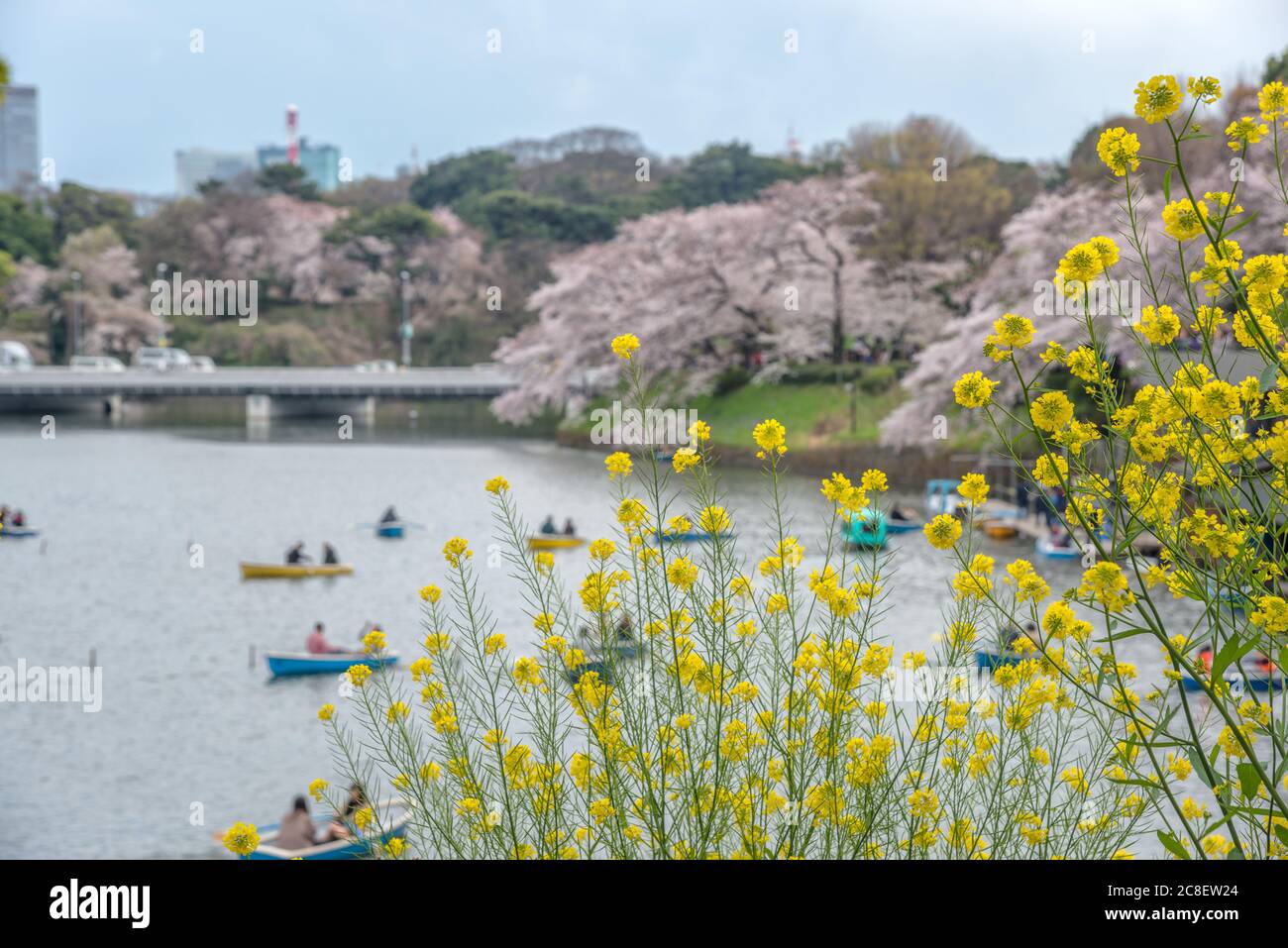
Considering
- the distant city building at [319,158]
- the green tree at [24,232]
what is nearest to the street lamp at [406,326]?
the green tree at [24,232]

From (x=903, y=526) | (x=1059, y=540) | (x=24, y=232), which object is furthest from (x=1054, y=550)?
(x=24, y=232)

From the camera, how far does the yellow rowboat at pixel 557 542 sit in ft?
62.1

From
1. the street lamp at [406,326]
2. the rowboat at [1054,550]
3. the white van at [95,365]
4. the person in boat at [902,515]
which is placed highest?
the street lamp at [406,326]

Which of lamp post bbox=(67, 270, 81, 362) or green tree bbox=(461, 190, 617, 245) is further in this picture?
lamp post bbox=(67, 270, 81, 362)

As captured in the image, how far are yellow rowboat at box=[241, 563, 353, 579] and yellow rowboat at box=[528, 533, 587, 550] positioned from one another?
107 inches

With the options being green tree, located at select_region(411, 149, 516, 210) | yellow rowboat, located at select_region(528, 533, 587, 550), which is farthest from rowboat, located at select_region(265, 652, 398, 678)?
green tree, located at select_region(411, 149, 516, 210)

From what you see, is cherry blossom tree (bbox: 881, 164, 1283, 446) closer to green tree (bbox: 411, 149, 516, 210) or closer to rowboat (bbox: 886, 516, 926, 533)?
rowboat (bbox: 886, 516, 926, 533)

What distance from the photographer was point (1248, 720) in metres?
2.52

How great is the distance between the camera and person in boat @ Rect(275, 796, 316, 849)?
845 cm

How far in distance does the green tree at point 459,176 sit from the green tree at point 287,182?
438 cm

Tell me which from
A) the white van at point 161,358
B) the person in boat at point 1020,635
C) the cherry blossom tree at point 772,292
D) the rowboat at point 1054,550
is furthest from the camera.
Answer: the white van at point 161,358

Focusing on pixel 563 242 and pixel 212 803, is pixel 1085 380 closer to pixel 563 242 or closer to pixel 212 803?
pixel 212 803

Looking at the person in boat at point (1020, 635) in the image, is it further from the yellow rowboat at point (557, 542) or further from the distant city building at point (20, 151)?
the distant city building at point (20, 151)

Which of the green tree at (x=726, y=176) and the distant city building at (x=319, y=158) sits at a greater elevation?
the distant city building at (x=319, y=158)
